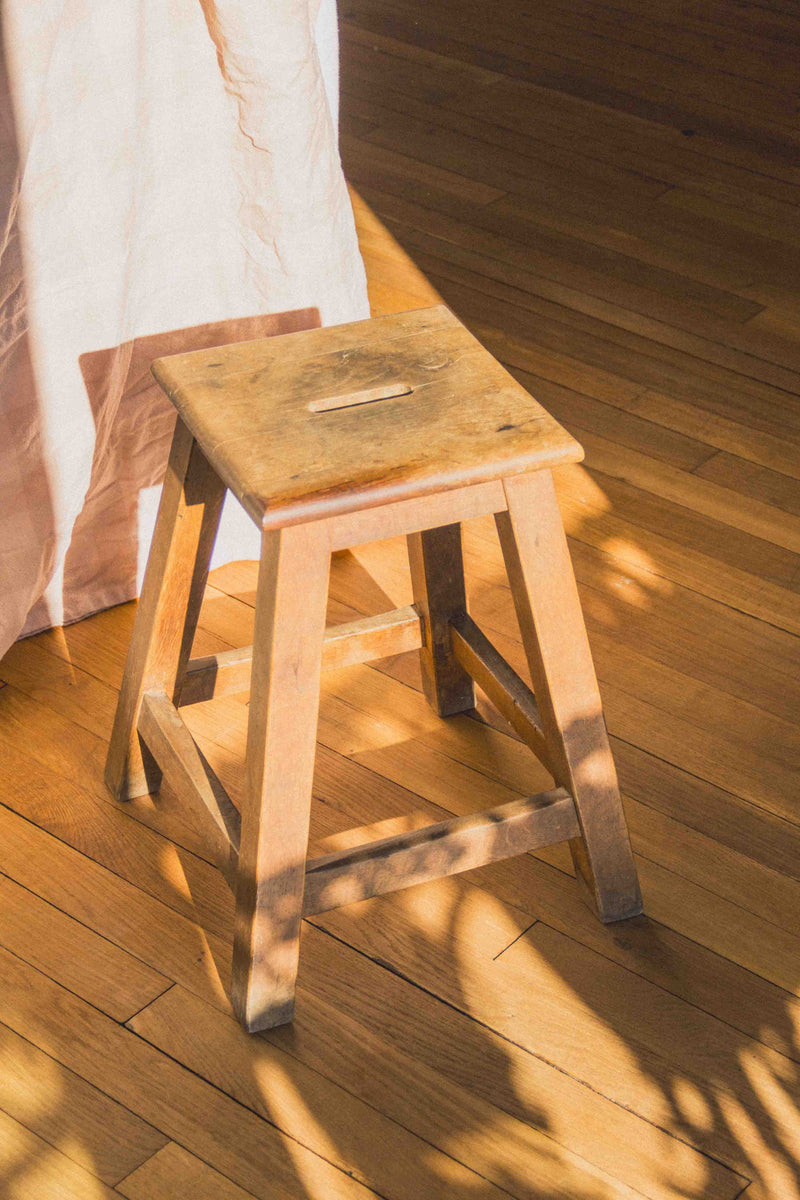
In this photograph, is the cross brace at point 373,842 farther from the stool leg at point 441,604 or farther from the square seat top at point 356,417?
the square seat top at point 356,417

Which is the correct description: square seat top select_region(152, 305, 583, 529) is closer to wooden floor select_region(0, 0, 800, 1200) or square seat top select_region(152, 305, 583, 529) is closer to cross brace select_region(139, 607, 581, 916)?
cross brace select_region(139, 607, 581, 916)

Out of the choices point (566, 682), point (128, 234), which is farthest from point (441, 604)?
point (128, 234)

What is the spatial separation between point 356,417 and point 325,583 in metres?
0.16

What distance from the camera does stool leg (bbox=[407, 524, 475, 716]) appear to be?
1.64 metres

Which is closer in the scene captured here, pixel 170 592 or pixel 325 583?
pixel 325 583

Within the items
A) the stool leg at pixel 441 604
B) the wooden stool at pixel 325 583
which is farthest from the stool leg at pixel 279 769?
the stool leg at pixel 441 604

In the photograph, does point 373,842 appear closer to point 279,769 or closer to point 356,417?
point 279,769

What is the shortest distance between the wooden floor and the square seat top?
0.52 metres

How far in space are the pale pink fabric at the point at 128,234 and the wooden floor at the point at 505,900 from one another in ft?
0.66

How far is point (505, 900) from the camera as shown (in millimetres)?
1526

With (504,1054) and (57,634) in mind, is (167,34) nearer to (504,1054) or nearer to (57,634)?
(57,634)

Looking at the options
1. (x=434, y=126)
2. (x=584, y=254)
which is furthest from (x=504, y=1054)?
(x=434, y=126)

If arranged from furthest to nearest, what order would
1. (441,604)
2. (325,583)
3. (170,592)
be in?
1. (441,604)
2. (170,592)
3. (325,583)

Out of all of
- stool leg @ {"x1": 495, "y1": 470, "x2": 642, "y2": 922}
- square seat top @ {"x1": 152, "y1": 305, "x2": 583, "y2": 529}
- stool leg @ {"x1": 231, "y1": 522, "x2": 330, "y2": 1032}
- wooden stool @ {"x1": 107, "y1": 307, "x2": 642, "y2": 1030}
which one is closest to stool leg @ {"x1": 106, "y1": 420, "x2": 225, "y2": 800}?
wooden stool @ {"x1": 107, "y1": 307, "x2": 642, "y2": 1030}
